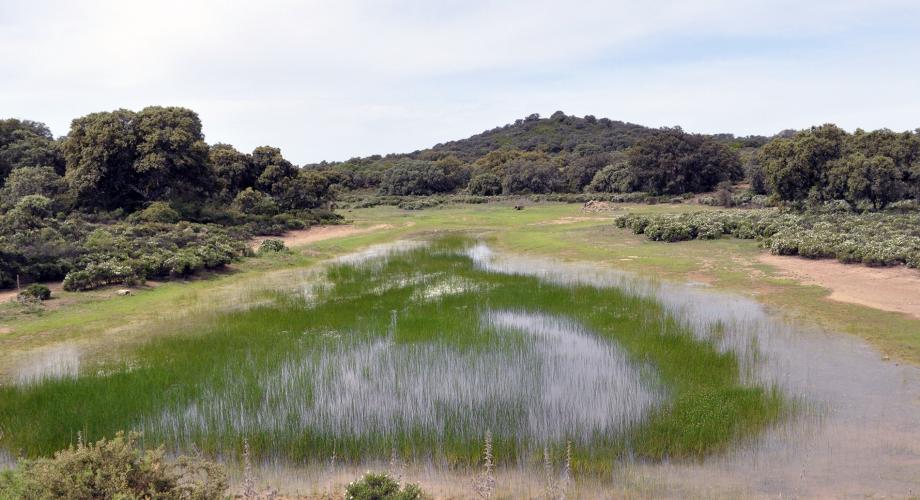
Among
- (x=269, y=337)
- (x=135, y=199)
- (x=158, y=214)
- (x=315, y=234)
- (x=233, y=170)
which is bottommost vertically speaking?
(x=269, y=337)

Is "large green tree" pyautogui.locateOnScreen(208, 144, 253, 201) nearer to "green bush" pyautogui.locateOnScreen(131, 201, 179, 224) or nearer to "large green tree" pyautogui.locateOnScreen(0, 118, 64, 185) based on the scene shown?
"large green tree" pyautogui.locateOnScreen(0, 118, 64, 185)

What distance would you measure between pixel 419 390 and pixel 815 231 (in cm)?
2370

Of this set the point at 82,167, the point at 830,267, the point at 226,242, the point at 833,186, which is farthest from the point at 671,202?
the point at 82,167

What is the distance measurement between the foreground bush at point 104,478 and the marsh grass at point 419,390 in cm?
217

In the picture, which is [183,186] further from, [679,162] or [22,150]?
[679,162]

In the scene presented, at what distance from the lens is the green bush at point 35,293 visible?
18.0 meters

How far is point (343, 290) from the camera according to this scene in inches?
811

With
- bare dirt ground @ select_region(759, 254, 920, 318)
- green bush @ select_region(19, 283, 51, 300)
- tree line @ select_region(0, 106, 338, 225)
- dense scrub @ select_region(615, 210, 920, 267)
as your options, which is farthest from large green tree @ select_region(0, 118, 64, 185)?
bare dirt ground @ select_region(759, 254, 920, 318)

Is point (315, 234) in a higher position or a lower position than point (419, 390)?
higher

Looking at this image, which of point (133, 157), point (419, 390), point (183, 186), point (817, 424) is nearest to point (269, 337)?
point (419, 390)

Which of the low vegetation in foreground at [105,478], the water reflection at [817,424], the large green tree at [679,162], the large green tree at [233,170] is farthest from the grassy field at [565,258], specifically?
the large green tree at [679,162]

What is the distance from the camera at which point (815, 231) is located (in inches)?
1073

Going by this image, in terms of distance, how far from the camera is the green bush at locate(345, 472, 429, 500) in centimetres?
654

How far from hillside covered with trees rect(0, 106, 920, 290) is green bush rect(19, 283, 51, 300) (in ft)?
3.95
